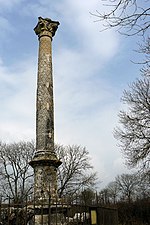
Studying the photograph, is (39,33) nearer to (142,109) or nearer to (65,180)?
(142,109)

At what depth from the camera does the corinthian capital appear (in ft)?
45.2

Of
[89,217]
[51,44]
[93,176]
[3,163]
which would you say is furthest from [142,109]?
[3,163]

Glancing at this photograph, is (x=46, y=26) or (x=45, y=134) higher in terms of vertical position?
(x=46, y=26)

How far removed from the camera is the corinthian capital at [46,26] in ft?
45.2

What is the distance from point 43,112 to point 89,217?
16.4 feet

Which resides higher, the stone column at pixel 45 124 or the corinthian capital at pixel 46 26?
the corinthian capital at pixel 46 26

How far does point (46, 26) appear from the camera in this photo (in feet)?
45.3

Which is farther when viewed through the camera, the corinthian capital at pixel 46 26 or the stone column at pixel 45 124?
the corinthian capital at pixel 46 26

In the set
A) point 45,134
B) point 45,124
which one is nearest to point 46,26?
point 45,124

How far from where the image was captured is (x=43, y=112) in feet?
39.9

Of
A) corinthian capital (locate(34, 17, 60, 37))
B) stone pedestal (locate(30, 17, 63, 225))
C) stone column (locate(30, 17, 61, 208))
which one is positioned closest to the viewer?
stone pedestal (locate(30, 17, 63, 225))

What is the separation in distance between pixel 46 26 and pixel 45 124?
16.0 feet

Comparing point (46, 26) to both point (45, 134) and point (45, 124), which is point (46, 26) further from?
point (45, 134)

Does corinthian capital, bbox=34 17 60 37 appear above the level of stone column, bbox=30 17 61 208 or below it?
above
